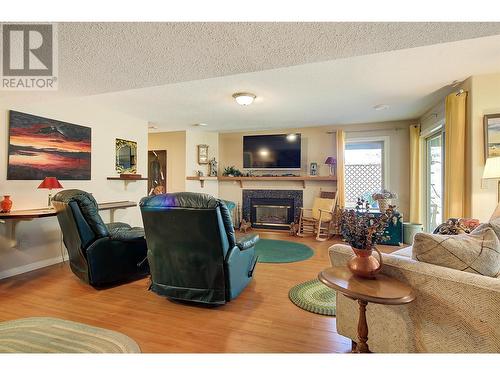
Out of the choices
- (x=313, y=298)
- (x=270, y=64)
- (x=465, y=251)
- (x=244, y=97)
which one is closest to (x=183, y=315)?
(x=313, y=298)

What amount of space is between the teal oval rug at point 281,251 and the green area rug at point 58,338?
200 centimetres

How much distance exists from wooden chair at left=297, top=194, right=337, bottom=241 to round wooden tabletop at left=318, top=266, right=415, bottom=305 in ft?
12.1

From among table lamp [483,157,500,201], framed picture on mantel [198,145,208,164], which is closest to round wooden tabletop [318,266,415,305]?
table lamp [483,157,500,201]

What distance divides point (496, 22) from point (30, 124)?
4.39 meters

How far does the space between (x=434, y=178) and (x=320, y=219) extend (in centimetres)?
206

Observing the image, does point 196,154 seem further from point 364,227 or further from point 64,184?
point 364,227

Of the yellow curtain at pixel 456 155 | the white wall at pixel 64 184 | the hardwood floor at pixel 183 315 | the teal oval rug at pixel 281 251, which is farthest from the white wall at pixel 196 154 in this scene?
the yellow curtain at pixel 456 155

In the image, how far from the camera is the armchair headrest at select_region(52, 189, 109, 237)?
252cm

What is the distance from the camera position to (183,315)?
213cm

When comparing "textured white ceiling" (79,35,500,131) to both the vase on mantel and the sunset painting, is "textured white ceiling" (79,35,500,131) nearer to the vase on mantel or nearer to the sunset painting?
the sunset painting

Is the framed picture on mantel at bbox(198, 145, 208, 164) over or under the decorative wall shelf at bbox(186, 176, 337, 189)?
over

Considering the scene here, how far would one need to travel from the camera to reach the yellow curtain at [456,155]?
296 cm

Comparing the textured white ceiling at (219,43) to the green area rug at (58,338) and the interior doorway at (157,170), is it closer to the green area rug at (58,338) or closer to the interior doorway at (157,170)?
the green area rug at (58,338)

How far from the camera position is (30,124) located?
3.16 meters
